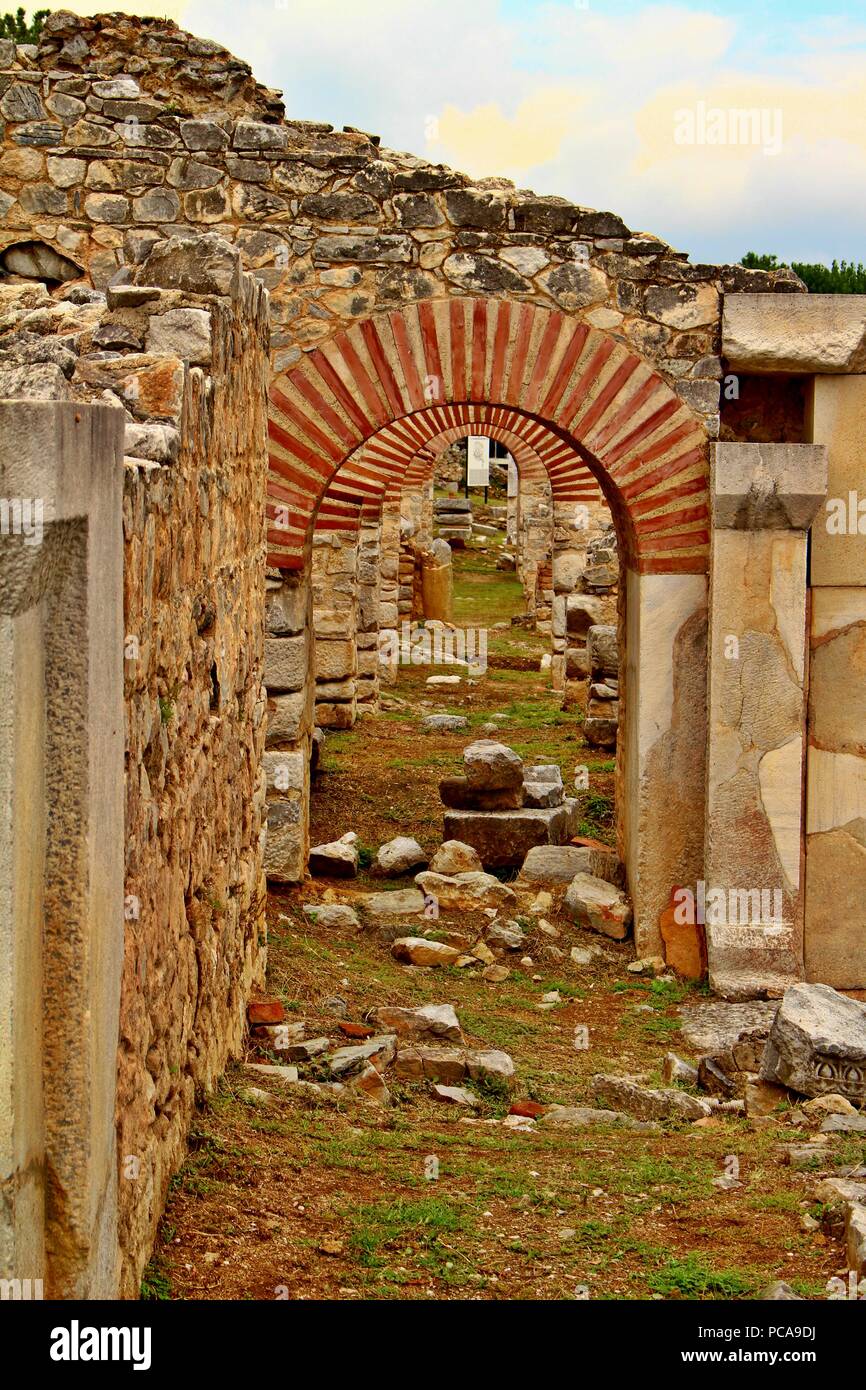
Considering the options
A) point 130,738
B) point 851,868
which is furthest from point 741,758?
point 130,738

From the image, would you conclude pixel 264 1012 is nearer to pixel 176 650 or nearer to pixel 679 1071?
pixel 679 1071

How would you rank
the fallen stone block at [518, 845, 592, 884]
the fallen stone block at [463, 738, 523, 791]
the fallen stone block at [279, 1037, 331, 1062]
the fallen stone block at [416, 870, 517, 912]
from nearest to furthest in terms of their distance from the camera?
the fallen stone block at [279, 1037, 331, 1062], the fallen stone block at [416, 870, 517, 912], the fallen stone block at [518, 845, 592, 884], the fallen stone block at [463, 738, 523, 791]

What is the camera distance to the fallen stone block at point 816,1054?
17.2 ft

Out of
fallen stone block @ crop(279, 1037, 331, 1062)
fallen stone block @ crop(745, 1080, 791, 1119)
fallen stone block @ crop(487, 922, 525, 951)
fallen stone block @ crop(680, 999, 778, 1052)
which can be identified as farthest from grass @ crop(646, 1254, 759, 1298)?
fallen stone block @ crop(487, 922, 525, 951)

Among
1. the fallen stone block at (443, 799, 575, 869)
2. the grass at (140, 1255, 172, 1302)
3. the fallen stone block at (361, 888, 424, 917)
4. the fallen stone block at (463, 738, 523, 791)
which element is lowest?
the grass at (140, 1255, 172, 1302)

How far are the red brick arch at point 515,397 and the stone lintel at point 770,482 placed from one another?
28 cm

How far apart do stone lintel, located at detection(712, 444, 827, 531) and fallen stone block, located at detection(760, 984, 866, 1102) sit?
227 centimetres

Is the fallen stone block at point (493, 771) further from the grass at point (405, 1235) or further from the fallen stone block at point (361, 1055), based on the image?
the grass at point (405, 1235)

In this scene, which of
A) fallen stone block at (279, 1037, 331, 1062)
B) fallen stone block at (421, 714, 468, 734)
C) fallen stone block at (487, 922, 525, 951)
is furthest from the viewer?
fallen stone block at (421, 714, 468, 734)

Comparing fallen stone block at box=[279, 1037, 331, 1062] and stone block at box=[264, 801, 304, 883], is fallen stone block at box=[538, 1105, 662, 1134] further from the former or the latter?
stone block at box=[264, 801, 304, 883]

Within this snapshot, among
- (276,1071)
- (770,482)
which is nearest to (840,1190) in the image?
(276,1071)

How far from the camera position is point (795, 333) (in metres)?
6.98

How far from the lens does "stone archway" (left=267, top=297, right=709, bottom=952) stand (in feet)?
23.2

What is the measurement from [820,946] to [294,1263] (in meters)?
4.03
